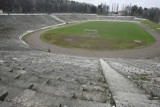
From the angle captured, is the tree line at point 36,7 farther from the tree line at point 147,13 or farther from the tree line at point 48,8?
the tree line at point 147,13

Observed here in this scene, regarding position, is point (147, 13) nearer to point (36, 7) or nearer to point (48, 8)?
point (48, 8)

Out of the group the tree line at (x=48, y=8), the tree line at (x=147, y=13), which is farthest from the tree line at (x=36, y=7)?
the tree line at (x=147, y=13)

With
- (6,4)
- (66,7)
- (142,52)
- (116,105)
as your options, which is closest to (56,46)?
(142,52)

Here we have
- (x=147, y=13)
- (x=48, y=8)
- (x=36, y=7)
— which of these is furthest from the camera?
(x=147, y=13)

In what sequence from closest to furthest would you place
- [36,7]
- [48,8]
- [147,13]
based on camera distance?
[36,7] → [48,8] → [147,13]

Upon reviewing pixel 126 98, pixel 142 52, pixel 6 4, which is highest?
pixel 6 4

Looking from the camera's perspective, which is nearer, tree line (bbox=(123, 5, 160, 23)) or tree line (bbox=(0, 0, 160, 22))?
tree line (bbox=(0, 0, 160, 22))

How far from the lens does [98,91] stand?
31.0ft

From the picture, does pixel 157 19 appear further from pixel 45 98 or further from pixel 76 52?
pixel 45 98

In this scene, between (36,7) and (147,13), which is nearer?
(36,7)

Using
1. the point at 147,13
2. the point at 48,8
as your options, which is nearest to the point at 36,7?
the point at 48,8

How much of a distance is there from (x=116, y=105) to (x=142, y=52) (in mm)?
29185

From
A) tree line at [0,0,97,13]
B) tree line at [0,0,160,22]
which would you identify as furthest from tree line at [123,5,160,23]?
tree line at [0,0,97,13]

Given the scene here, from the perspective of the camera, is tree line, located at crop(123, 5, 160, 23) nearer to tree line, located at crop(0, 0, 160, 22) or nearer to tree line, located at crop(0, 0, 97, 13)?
tree line, located at crop(0, 0, 160, 22)
